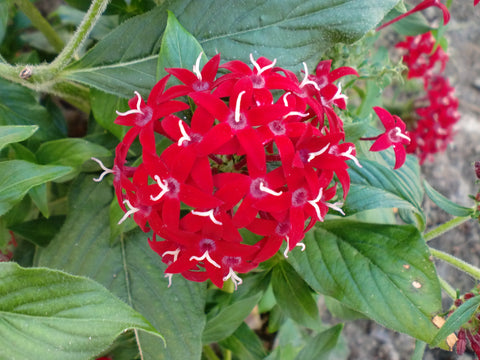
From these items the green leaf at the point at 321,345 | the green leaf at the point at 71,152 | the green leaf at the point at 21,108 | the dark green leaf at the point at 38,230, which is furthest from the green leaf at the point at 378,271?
the green leaf at the point at 21,108

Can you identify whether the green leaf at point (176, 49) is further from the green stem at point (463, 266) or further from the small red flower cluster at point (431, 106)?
the small red flower cluster at point (431, 106)

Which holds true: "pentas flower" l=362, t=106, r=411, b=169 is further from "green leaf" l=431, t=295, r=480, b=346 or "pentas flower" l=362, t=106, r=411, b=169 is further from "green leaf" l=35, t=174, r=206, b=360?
"green leaf" l=35, t=174, r=206, b=360

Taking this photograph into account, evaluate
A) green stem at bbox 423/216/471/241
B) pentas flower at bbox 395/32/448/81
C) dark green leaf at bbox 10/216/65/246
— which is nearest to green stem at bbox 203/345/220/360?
dark green leaf at bbox 10/216/65/246

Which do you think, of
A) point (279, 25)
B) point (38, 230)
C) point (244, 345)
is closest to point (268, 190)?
point (279, 25)

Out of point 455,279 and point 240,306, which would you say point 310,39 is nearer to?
point 240,306

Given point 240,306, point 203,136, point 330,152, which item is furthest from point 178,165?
point 240,306

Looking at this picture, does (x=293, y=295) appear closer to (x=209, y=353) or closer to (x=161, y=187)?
(x=209, y=353)
